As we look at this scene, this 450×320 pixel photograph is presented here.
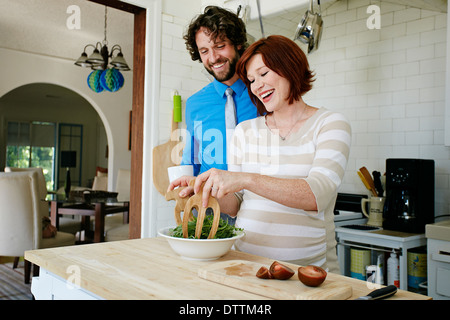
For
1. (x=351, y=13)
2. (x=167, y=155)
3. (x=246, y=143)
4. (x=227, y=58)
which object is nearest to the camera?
(x=246, y=143)

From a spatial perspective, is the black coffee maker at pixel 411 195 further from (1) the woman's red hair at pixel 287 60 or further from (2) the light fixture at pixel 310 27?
(1) the woman's red hair at pixel 287 60

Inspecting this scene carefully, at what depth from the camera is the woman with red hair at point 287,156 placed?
4.56 ft

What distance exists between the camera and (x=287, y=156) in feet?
4.92

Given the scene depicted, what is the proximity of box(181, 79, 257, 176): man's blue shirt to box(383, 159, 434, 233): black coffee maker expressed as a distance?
132cm

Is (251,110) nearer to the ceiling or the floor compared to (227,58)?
nearer to the floor

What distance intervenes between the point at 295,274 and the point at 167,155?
6.33 feet

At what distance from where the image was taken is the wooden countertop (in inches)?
38.2

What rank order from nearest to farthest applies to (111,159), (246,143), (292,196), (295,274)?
(295,274), (292,196), (246,143), (111,159)

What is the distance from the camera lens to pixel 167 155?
292 centimetres

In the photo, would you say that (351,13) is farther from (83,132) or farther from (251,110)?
(83,132)

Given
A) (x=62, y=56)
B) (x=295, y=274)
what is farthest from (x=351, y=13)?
(x=62, y=56)

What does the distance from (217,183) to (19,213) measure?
9.58ft

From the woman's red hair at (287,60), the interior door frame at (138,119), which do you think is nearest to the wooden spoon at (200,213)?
the woman's red hair at (287,60)

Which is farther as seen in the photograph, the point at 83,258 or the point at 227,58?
the point at 227,58
